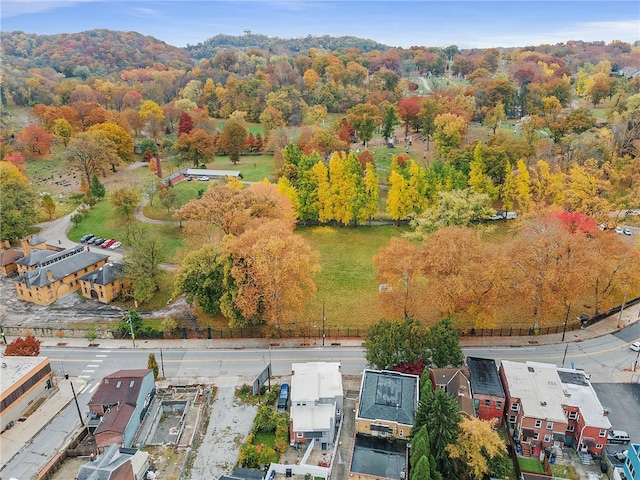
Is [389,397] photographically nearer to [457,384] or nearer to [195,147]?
[457,384]

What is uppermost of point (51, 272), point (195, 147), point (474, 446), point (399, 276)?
point (195, 147)

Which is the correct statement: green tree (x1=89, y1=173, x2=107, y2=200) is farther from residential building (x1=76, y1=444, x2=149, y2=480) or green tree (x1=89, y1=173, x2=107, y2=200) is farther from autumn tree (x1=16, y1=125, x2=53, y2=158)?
residential building (x1=76, y1=444, x2=149, y2=480)

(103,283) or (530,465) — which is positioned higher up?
(103,283)

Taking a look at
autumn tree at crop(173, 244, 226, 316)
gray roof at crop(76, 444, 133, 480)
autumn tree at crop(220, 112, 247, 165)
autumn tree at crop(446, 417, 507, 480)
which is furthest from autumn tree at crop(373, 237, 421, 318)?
autumn tree at crop(220, 112, 247, 165)

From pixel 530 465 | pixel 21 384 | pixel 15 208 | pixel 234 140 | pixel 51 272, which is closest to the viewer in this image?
pixel 530 465

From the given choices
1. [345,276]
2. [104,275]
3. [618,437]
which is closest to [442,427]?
[618,437]

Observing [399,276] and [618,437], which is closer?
[618,437]

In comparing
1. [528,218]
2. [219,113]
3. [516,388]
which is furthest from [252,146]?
[516,388]

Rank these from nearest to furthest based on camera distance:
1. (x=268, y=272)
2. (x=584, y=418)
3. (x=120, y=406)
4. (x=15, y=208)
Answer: (x=584, y=418), (x=120, y=406), (x=268, y=272), (x=15, y=208)
